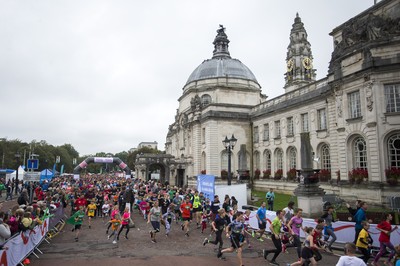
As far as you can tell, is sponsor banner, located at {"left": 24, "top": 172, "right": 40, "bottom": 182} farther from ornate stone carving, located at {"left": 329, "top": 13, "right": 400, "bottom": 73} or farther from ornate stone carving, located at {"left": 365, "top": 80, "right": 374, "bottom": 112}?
ornate stone carving, located at {"left": 329, "top": 13, "right": 400, "bottom": 73}

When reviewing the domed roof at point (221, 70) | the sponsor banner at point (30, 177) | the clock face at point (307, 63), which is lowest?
the sponsor banner at point (30, 177)

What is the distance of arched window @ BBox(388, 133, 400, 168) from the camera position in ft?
64.7

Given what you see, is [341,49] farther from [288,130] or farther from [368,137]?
[288,130]

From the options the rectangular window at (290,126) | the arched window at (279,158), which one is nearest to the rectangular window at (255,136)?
the arched window at (279,158)

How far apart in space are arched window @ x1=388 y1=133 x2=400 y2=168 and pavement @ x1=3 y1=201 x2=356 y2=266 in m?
11.5

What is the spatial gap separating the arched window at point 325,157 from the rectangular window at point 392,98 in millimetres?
8435

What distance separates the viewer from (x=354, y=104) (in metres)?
22.4

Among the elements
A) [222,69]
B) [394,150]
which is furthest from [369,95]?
[222,69]

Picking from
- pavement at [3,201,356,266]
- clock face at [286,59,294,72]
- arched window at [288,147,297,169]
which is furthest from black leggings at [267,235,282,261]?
clock face at [286,59,294,72]

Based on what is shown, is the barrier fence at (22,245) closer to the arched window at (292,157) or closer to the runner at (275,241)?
the runner at (275,241)

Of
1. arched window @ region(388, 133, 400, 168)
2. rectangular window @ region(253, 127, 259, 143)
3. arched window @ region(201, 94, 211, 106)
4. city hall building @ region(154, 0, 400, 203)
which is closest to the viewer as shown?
arched window @ region(388, 133, 400, 168)

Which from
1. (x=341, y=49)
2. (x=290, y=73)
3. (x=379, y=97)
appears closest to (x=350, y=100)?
(x=379, y=97)

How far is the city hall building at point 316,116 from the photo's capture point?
20.2 metres

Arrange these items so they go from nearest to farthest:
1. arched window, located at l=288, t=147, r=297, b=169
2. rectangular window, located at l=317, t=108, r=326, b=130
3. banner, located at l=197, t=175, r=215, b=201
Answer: banner, located at l=197, t=175, r=215, b=201
rectangular window, located at l=317, t=108, r=326, b=130
arched window, located at l=288, t=147, r=297, b=169
